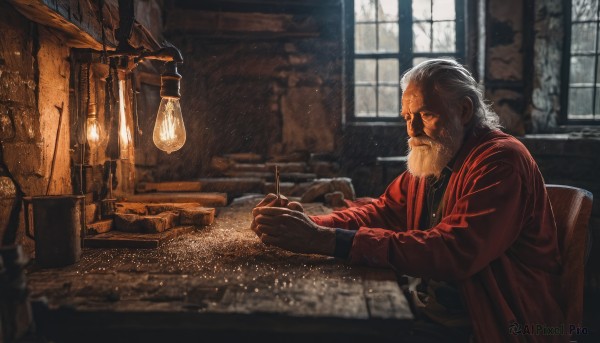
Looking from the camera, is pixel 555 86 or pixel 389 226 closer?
pixel 389 226

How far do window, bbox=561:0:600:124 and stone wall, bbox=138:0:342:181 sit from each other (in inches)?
128

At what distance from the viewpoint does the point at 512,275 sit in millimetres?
2002

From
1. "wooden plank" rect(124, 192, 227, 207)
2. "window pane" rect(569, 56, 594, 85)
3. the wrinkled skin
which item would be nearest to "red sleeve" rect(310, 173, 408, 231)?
the wrinkled skin

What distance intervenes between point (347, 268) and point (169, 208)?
157 centimetres

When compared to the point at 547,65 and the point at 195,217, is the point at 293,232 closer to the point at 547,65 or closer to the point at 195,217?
the point at 195,217

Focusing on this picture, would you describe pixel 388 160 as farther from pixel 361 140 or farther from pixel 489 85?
pixel 489 85

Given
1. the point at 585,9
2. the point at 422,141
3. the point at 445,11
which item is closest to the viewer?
the point at 422,141

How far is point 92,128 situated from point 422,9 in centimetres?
538

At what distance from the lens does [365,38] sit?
658 cm

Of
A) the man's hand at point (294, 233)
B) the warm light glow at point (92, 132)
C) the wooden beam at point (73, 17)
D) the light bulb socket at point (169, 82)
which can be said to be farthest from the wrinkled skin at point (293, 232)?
the wooden beam at point (73, 17)

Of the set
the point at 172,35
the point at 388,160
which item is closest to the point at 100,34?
the point at 172,35

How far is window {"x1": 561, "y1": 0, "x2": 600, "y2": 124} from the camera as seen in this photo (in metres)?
6.14

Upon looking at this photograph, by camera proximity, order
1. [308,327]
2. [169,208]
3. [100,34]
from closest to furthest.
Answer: [308,327], [100,34], [169,208]

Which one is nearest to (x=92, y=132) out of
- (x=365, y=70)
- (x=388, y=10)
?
(x=365, y=70)
